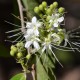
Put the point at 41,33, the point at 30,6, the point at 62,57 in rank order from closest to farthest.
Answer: the point at 41,33
the point at 30,6
the point at 62,57

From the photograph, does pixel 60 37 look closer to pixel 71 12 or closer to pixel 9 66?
pixel 9 66

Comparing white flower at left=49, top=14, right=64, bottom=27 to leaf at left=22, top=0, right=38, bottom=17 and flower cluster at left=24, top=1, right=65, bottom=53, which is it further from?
leaf at left=22, top=0, right=38, bottom=17

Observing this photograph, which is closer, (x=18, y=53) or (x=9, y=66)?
(x=18, y=53)

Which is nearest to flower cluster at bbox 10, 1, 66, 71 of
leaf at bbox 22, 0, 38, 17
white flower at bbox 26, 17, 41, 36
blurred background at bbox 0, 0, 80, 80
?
white flower at bbox 26, 17, 41, 36

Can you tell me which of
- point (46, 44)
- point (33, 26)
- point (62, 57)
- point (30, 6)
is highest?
point (30, 6)

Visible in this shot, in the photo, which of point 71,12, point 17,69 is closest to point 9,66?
point 17,69

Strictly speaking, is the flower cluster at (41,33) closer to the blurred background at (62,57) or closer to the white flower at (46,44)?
the white flower at (46,44)

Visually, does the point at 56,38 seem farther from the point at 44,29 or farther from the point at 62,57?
the point at 62,57

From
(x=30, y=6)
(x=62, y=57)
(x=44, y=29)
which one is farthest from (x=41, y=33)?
(x=62, y=57)
